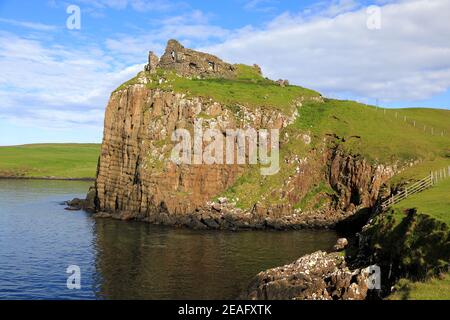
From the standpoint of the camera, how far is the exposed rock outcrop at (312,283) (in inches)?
1531

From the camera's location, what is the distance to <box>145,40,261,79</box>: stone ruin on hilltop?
4562 inches

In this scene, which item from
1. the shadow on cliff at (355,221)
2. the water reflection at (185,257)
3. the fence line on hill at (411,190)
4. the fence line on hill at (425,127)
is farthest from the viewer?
the fence line on hill at (425,127)

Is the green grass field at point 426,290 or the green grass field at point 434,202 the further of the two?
the green grass field at point 434,202

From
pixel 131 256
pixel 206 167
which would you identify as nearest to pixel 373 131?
pixel 206 167

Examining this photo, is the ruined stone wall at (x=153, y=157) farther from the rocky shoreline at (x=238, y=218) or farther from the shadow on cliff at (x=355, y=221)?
the shadow on cliff at (x=355, y=221)

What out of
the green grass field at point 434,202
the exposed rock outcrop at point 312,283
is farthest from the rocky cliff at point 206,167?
the exposed rock outcrop at point 312,283

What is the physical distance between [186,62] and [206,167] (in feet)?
121

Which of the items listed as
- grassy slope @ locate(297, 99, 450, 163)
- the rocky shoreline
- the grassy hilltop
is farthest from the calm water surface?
grassy slope @ locate(297, 99, 450, 163)

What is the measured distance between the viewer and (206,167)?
9706 cm

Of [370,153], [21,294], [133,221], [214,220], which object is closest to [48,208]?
[133,221]

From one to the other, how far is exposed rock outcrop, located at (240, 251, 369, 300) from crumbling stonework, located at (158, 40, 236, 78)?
3160 inches

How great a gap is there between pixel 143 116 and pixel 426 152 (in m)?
66.8

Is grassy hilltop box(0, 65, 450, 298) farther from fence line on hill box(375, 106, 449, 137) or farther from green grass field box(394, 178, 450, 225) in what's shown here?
green grass field box(394, 178, 450, 225)

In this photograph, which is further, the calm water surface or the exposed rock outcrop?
the calm water surface
